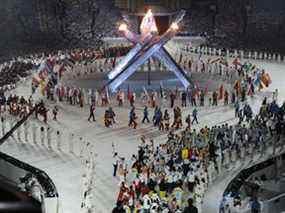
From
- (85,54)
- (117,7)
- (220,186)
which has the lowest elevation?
(220,186)

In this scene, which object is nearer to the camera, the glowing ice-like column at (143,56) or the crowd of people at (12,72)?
the glowing ice-like column at (143,56)

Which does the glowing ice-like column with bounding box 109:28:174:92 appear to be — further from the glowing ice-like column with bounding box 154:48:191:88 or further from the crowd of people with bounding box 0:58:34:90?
the crowd of people with bounding box 0:58:34:90

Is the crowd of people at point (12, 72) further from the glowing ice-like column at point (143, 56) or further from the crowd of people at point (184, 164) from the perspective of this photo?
the crowd of people at point (184, 164)

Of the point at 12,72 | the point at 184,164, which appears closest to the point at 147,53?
the point at 12,72

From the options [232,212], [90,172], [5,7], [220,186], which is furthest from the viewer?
[5,7]

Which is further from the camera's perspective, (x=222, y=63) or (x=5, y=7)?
(x=5, y=7)

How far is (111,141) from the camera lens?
24.2 metres

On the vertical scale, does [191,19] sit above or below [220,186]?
above

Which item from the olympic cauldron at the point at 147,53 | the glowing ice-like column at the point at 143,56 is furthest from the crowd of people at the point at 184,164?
the glowing ice-like column at the point at 143,56

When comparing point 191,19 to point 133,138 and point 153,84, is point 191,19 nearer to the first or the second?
point 153,84

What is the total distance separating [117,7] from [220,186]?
44.9 m

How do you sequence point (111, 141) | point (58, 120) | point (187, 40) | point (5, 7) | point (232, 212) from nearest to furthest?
point (232, 212)
point (111, 141)
point (58, 120)
point (5, 7)
point (187, 40)

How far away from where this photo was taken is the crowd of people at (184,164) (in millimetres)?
14797

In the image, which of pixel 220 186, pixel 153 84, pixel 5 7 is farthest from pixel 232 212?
pixel 5 7
